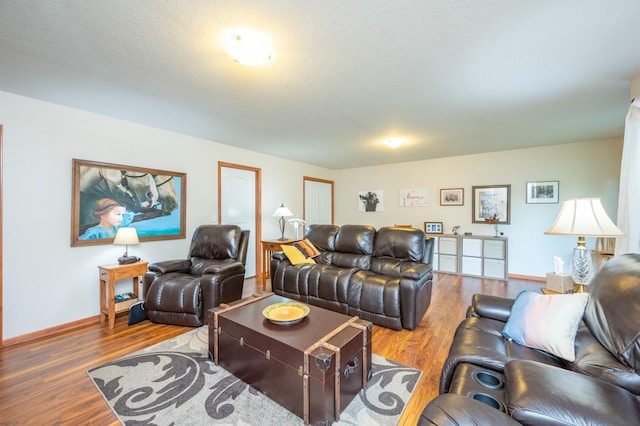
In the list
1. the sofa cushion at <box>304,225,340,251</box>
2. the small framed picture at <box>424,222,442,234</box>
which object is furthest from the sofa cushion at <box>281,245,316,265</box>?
the small framed picture at <box>424,222,442,234</box>

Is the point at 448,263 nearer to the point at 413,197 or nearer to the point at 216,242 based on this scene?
the point at 413,197

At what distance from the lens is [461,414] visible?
0.82m

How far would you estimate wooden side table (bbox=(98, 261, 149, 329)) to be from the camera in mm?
2758

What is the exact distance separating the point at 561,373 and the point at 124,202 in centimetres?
411

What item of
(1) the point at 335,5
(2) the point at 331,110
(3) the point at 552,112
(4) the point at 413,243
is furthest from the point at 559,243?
(1) the point at 335,5

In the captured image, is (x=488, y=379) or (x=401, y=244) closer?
(x=488, y=379)

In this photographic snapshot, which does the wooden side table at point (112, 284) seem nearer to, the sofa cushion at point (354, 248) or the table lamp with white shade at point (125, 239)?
the table lamp with white shade at point (125, 239)

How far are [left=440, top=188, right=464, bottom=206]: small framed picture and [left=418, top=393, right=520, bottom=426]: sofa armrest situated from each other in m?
5.20

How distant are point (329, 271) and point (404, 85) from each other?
216cm

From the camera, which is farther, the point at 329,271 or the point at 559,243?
the point at 559,243

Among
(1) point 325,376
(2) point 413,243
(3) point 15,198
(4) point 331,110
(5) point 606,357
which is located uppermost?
(4) point 331,110

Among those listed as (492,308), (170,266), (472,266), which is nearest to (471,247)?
(472,266)

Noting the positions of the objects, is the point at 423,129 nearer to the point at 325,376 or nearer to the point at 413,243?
the point at 413,243

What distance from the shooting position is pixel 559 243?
14.8 ft
